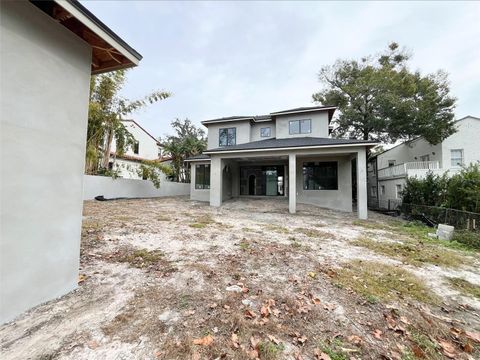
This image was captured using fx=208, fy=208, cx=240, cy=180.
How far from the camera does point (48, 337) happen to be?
217 centimetres

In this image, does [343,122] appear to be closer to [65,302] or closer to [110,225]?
[110,225]

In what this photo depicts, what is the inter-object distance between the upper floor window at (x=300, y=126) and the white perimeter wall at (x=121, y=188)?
Result: 12.5 meters

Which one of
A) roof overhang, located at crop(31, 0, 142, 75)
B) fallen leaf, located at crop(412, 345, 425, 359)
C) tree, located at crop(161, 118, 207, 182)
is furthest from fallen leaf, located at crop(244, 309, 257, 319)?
tree, located at crop(161, 118, 207, 182)

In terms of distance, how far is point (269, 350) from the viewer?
6.90 feet

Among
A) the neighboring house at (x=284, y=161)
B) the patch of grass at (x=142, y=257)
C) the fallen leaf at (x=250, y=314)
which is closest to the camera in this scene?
the fallen leaf at (x=250, y=314)

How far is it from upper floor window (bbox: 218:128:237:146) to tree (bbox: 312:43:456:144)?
37.3 ft

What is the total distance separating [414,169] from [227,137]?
14.2m

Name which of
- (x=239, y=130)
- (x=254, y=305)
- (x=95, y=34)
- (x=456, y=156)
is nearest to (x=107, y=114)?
(x=239, y=130)

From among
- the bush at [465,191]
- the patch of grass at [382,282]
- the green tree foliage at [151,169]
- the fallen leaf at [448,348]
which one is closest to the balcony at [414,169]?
the bush at [465,191]

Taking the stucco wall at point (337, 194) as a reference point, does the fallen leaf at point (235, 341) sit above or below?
below

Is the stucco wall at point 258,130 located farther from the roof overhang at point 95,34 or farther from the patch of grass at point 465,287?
the patch of grass at point 465,287

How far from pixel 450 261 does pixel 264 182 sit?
40.0 ft

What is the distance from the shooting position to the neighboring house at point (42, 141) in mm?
2254

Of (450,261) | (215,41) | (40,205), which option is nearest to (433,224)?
(450,261)
